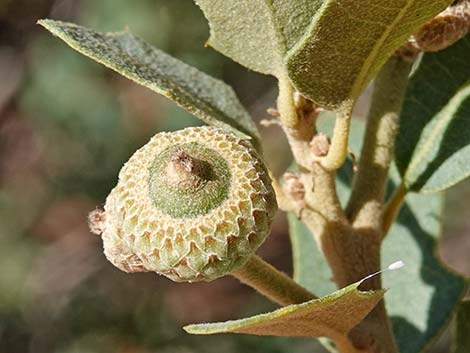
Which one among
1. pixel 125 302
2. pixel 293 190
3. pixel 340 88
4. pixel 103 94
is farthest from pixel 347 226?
pixel 103 94

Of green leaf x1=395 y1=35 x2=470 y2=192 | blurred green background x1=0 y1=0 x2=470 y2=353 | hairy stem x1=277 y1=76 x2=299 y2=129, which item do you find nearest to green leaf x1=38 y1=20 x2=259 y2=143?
hairy stem x1=277 y1=76 x2=299 y2=129

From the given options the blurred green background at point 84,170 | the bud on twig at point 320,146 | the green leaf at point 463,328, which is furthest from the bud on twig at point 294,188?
the blurred green background at point 84,170

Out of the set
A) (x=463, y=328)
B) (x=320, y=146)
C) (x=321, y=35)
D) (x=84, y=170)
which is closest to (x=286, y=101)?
(x=320, y=146)

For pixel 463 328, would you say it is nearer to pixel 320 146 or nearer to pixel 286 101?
pixel 320 146

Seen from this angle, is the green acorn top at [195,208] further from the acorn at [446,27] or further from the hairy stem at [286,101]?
the acorn at [446,27]

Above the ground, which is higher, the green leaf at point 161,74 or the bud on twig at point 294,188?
the green leaf at point 161,74

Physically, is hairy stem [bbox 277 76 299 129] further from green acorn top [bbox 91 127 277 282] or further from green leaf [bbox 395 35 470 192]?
green leaf [bbox 395 35 470 192]
